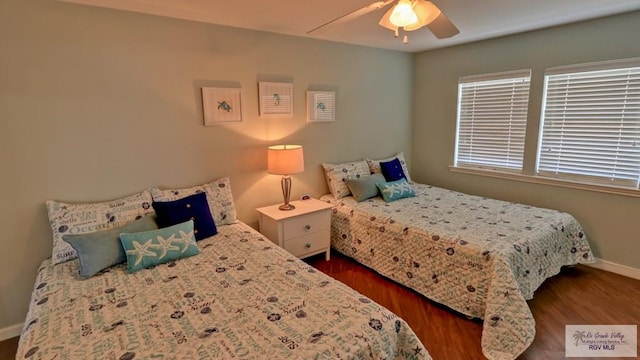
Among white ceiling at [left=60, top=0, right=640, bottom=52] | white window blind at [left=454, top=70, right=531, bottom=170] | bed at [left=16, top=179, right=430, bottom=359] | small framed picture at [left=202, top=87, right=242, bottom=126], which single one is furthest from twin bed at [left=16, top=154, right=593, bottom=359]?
white ceiling at [left=60, top=0, right=640, bottom=52]

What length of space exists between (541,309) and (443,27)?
2210 millimetres

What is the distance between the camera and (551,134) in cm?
328

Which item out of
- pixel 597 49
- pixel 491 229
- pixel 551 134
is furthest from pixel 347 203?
pixel 597 49

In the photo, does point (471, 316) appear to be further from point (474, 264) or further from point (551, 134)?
point (551, 134)

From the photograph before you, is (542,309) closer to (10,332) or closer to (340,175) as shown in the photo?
(340,175)

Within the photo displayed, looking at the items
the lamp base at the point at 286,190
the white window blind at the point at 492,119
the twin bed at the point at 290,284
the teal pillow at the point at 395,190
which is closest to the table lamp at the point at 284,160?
the lamp base at the point at 286,190

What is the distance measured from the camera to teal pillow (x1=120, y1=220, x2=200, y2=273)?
2.04 meters

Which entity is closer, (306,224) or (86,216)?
(86,216)

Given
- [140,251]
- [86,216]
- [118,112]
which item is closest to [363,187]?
[140,251]

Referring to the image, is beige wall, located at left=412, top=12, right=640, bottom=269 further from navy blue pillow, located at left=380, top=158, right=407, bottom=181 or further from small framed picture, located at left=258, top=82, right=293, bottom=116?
small framed picture, located at left=258, top=82, right=293, bottom=116

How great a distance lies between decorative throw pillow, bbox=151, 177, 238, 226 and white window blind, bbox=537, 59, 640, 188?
3170 millimetres

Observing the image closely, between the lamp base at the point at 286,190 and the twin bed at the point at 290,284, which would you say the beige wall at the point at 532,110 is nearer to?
the twin bed at the point at 290,284

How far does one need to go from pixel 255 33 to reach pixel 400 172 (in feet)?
7.16

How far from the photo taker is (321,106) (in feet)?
11.6
